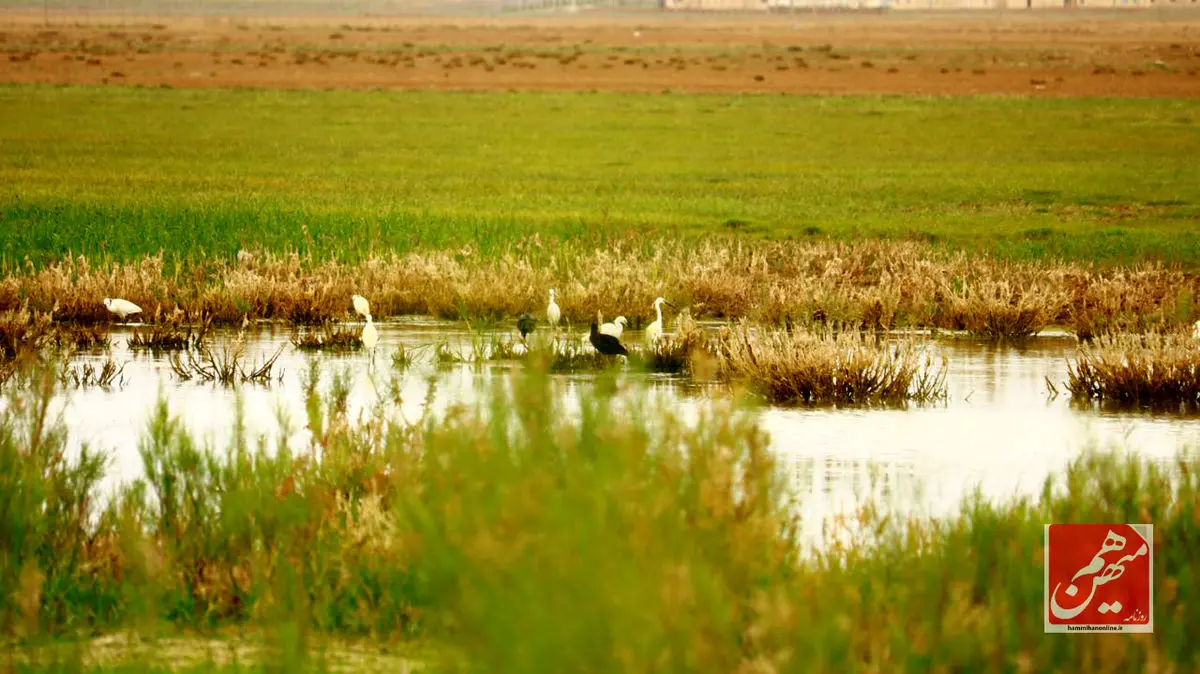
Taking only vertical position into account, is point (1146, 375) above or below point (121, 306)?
below

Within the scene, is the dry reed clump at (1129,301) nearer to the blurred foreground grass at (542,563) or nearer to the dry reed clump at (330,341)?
the dry reed clump at (330,341)

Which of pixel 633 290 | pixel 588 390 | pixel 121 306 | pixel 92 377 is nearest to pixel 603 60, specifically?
pixel 633 290

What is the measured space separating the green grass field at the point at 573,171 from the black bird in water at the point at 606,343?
303 inches

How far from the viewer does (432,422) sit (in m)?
8.90

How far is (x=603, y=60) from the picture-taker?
93938 millimetres

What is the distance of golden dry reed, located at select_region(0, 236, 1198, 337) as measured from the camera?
A: 63.5 ft

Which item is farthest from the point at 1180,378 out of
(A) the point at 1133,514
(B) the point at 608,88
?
(B) the point at 608,88

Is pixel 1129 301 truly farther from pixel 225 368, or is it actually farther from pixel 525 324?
pixel 225 368

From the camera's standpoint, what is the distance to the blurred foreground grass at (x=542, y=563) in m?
5.94

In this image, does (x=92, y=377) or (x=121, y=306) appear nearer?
(x=92, y=377)

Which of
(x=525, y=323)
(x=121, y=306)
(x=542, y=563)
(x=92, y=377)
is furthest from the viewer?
(x=121, y=306)

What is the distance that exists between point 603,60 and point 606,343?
7978 centimetres

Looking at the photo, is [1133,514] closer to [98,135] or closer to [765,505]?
[765,505]

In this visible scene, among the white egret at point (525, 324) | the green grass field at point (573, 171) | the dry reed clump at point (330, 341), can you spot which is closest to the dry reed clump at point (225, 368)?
the dry reed clump at point (330, 341)
